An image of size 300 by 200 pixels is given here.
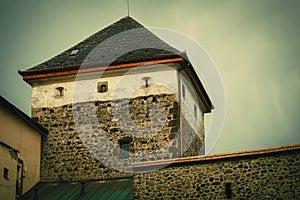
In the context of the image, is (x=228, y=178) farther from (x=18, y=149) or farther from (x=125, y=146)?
(x=18, y=149)

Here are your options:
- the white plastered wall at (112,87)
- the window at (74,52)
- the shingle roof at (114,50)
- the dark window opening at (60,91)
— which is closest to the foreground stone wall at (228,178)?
the white plastered wall at (112,87)

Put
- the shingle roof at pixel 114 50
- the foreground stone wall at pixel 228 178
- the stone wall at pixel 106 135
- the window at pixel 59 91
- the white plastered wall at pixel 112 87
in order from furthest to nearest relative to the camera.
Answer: the window at pixel 59 91 → the shingle roof at pixel 114 50 → the white plastered wall at pixel 112 87 → the stone wall at pixel 106 135 → the foreground stone wall at pixel 228 178

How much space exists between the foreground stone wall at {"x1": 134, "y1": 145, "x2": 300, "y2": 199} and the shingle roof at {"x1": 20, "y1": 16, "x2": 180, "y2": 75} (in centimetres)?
509

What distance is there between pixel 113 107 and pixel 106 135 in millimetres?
1019

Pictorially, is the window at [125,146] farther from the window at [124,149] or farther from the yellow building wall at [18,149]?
the yellow building wall at [18,149]

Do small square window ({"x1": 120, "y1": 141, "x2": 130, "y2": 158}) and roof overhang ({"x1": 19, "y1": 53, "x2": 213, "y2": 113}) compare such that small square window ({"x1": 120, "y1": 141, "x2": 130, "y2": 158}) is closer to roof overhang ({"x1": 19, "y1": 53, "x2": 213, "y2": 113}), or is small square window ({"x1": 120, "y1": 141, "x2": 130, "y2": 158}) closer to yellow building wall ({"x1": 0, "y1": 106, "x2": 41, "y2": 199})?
roof overhang ({"x1": 19, "y1": 53, "x2": 213, "y2": 113})

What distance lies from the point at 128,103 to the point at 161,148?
81.4 inches

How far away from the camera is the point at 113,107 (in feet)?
68.0

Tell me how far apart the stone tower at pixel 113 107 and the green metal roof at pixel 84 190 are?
426mm

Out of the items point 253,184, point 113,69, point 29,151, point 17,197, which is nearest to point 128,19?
point 113,69

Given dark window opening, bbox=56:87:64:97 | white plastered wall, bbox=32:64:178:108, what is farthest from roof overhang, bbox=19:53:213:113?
dark window opening, bbox=56:87:64:97

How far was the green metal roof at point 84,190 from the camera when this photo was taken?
1836cm

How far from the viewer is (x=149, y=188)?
16.8m

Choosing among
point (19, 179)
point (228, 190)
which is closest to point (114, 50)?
point (19, 179)
